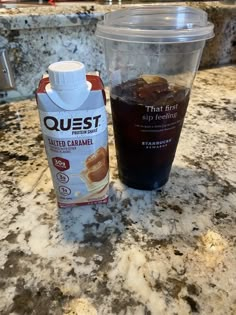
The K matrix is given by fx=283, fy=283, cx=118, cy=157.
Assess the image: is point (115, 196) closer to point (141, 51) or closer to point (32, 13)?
point (141, 51)

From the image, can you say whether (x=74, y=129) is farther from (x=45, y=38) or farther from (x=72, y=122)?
(x=45, y=38)

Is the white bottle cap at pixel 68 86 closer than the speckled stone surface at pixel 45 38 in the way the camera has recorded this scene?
Yes

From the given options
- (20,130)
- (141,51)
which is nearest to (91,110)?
(141,51)

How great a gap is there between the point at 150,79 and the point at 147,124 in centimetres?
7

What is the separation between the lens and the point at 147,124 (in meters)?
0.35

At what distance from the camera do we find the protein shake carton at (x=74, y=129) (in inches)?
11.6

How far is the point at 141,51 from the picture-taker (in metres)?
0.39

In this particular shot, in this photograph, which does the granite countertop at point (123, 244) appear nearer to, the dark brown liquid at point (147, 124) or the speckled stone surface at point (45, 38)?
the dark brown liquid at point (147, 124)

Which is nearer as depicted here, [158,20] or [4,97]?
[158,20]

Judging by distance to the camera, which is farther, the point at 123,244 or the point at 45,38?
the point at 45,38

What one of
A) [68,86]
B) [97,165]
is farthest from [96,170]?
[68,86]

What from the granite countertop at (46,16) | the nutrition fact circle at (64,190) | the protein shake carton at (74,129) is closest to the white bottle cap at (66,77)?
the protein shake carton at (74,129)

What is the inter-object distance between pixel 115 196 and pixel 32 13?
0.42 metres

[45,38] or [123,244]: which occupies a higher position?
[45,38]
